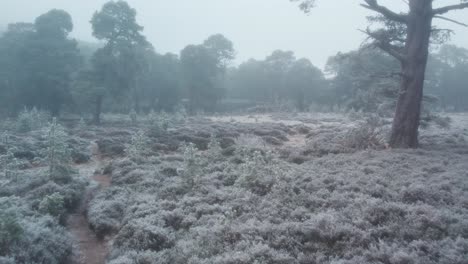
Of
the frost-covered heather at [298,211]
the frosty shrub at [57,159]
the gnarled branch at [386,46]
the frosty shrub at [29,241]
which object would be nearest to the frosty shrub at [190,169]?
the frost-covered heather at [298,211]

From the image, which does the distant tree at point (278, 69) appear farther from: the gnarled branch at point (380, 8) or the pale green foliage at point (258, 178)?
the pale green foliage at point (258, 178)

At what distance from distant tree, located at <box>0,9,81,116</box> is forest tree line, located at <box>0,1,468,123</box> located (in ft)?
0.31

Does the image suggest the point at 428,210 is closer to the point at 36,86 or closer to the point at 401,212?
the point at 401,212

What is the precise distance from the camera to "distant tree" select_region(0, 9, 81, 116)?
129ft

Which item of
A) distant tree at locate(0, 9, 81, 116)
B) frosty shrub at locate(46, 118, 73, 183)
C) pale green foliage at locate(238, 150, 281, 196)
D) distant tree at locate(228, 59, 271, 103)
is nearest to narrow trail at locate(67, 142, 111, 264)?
frosty shrub at locate(46, 118, 73, 183)

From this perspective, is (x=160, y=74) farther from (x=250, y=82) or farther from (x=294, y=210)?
(x=294, y=210)

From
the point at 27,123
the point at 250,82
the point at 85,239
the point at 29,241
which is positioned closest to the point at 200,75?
the point at 250,82

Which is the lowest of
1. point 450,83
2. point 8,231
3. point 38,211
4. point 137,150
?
point 38,211

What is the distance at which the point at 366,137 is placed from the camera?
54.8ft

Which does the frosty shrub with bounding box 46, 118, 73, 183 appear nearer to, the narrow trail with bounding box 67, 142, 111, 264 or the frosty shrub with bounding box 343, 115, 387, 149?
the narrow trail with bounding box 67, 142, 111, 264

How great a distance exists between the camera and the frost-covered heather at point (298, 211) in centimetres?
626

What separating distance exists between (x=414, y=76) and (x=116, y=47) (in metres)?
29.1

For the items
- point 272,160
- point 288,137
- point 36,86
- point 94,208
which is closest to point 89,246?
point 94,208

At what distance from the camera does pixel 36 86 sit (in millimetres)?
39500
